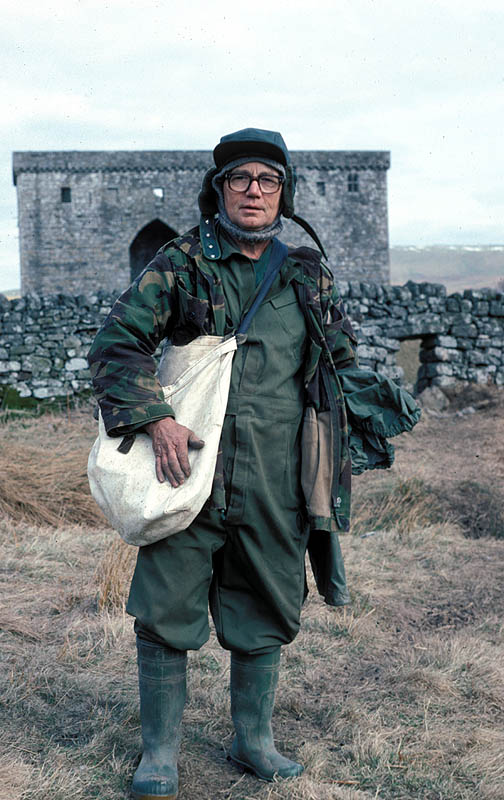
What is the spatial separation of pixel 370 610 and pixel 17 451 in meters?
3.45

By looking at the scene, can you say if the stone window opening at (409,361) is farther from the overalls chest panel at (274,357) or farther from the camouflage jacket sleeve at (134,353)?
the camouflage jacket sleeve at (134,353)

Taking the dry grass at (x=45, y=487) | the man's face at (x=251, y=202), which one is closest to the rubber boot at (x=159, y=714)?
the man's face at (x=251, y=202)

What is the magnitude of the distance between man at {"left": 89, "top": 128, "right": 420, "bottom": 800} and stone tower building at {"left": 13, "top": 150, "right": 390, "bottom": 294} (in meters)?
23.1

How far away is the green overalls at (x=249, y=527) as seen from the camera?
214 centimetres

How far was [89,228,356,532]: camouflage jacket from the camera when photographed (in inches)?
81.4

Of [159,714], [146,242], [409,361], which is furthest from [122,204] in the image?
[159,714]

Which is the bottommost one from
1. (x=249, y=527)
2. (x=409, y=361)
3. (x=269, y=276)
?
(x=409, y=361)

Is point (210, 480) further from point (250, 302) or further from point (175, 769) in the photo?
point (175, 769)

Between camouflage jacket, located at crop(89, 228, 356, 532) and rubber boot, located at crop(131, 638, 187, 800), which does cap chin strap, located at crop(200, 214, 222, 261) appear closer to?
camouflage jacket, located at crop(89, 228, 356, 532)

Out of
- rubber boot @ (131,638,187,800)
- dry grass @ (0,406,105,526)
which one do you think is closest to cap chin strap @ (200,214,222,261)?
rubber boot @ (131,638,187,800)

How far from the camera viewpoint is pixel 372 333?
33.8ft

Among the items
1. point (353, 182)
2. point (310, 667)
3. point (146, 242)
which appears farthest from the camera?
point (146, 242)

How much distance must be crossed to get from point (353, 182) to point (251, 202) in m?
25.3

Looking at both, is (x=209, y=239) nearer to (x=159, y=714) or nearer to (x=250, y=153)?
(x=250, y=153)
